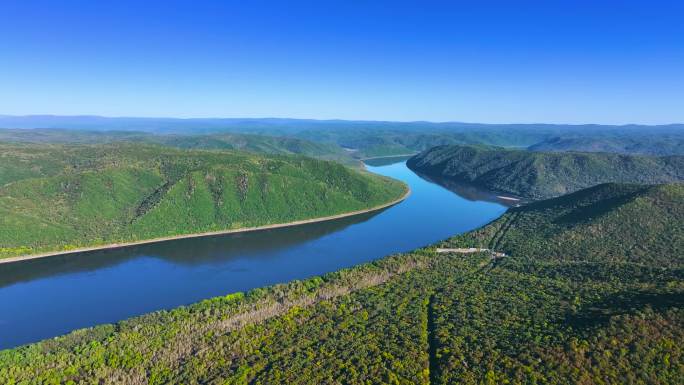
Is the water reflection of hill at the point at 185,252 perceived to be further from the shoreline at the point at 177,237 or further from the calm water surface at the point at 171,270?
the shoreline at the point at 177,237

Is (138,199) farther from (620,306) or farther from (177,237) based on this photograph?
(620,306)

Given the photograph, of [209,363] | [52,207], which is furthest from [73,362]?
[52,207]

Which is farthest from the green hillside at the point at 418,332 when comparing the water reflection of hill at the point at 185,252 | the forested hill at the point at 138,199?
the forested hill at the point at 138,199

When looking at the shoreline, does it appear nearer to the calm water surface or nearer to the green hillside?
the calm water surface

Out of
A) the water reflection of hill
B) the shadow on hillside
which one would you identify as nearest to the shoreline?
the water reflection of hill

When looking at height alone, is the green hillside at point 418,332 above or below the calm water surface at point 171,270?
above

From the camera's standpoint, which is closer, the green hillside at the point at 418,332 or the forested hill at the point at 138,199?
the green hillside at the point at 418,332

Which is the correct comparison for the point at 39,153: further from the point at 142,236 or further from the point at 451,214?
the point at 451,214
